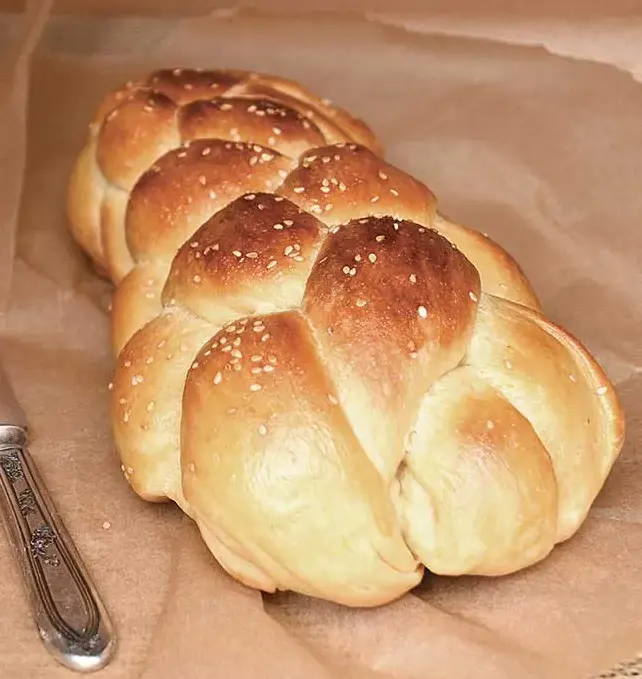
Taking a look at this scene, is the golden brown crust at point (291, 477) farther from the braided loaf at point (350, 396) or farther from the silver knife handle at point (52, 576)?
the silver knife handle at point (52, 576)

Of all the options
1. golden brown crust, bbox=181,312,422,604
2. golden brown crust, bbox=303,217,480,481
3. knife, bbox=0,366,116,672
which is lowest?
knife, bbox=0,366,116,672

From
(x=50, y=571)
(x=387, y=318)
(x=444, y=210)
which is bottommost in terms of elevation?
(x=50, y=571)

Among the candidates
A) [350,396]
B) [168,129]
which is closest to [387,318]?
[350,396]

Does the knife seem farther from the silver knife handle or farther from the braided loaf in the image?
the braided loaf

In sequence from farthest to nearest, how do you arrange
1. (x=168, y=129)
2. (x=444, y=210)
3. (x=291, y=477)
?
1. (x=444, y=210)
2. (x=168, y=129)
3. (x=291, y=477)

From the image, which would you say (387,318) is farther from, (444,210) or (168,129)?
(444,210)

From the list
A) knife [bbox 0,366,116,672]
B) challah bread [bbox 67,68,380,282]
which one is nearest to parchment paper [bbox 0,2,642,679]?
knife [bbox 0,366,116,672]
